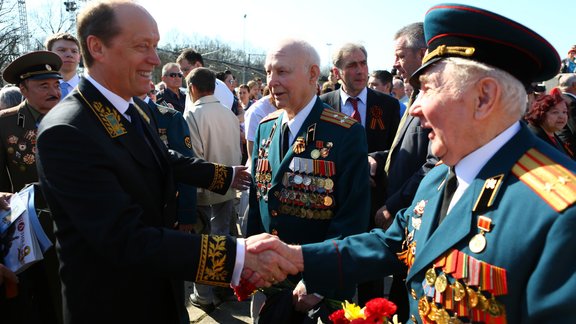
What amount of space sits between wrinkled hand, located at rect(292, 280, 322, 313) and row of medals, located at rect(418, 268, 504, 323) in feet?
3.62

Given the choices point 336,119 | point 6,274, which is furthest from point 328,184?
point 6,274

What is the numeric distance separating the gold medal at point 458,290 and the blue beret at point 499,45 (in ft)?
2.59

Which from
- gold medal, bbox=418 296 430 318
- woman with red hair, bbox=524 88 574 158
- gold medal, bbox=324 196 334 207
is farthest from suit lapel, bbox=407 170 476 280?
woman with red hair, bbox=524 88 574 158

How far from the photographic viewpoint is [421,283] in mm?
1764

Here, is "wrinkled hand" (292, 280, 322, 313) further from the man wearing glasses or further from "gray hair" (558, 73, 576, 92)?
"gray hair" (558, 73, 576, 92)

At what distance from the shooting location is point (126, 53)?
92.8 inches

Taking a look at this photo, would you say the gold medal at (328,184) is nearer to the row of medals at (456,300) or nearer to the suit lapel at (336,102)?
the row of medals at (456,300)

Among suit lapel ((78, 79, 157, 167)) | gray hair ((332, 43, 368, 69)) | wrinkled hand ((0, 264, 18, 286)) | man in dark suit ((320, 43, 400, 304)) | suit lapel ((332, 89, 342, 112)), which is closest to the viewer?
suit lapel ((78, 79, 157, 167))

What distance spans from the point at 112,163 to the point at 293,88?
139 cm

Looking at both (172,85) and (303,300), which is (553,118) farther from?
Result: (172,85)

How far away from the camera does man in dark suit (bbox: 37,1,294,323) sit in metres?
2.04

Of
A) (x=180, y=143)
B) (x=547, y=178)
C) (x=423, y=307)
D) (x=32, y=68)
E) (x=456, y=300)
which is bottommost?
(x=180, y=143)

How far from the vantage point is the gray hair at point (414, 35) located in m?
3.90

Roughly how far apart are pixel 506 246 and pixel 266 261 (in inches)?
48.3
